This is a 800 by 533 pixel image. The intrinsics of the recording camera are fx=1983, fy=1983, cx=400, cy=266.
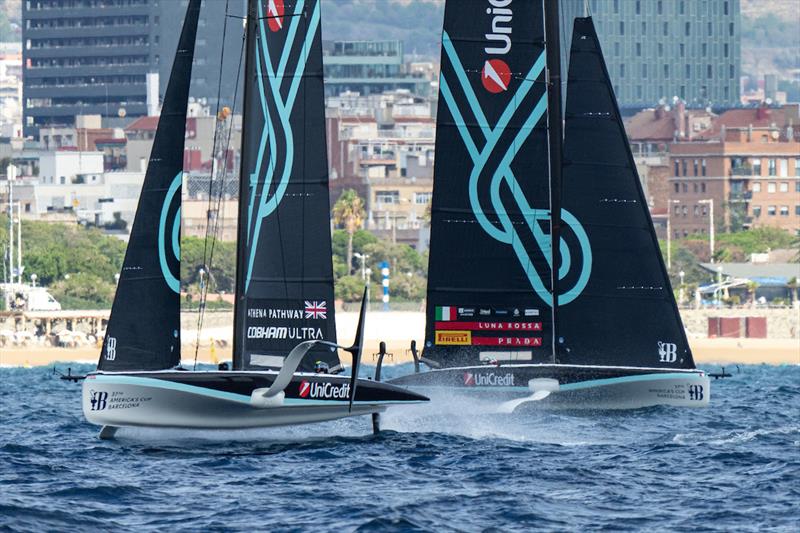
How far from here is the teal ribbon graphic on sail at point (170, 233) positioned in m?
34.8

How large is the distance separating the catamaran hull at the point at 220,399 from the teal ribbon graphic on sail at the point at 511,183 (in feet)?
23.7

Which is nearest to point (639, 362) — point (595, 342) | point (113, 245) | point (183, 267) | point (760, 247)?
point (595, 342)

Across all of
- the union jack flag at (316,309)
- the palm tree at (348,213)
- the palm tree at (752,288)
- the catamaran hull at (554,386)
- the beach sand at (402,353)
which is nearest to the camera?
the union jack flag at (316,309)

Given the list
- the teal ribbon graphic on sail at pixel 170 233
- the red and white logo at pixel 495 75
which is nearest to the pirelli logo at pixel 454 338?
the red and white logo at pixel 495 75

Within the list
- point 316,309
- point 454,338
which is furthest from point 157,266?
point 454,338

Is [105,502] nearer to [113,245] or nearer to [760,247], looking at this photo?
[113,245]

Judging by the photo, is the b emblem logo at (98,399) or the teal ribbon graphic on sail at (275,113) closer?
the b emblem logo at (98,399)

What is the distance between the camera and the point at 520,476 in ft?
99.1

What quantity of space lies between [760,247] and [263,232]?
438 ft

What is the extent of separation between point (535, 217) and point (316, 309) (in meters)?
6.97

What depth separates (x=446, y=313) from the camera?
4003 cm

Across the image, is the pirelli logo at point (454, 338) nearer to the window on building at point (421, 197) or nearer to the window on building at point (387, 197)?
the window on building at point (421, 197)

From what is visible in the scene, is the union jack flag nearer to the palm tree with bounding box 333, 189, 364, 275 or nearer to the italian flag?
the italian flag

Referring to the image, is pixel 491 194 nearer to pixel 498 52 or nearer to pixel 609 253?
pixel 609 253
